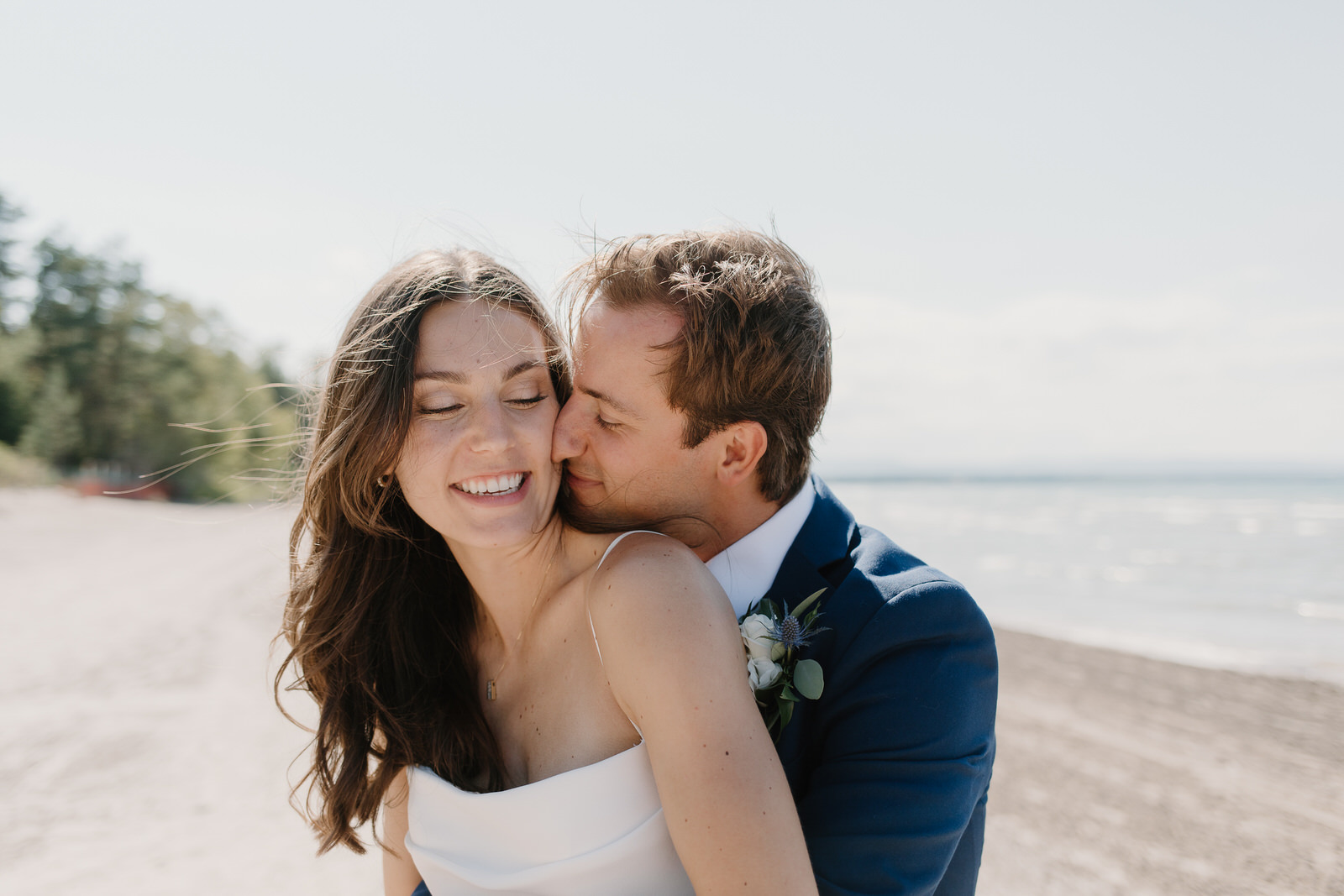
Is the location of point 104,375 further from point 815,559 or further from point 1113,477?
point 1113,477

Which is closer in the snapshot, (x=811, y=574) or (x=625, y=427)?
(x=811, y=574)

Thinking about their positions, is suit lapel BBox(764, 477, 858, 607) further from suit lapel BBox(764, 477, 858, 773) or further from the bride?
the bride

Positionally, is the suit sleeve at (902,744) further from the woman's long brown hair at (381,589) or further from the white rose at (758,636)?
the woman's long brown hair at (381,589)

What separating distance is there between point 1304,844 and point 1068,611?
37.8 feet

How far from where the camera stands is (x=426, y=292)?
265 cm

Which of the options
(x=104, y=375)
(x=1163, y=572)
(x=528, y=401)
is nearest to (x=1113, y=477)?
(x=1163, y=572)

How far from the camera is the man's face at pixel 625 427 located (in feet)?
9.12

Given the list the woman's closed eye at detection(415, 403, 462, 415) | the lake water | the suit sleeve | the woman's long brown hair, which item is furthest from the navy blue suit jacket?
the lake water

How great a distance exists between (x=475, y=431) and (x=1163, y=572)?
79.6ft

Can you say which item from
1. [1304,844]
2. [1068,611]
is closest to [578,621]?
[1304,844]

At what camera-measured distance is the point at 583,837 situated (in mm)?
2320

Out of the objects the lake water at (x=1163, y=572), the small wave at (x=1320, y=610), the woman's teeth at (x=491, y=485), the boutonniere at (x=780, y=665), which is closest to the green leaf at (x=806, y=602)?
the boutonniere at (x=780, y=665)

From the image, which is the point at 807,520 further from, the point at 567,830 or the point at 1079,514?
the point at 1079,514

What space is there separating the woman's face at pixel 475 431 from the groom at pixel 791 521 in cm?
21
